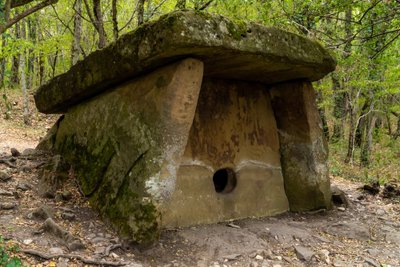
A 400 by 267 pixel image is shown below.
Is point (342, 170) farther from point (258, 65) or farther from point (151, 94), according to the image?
point (151, 94)

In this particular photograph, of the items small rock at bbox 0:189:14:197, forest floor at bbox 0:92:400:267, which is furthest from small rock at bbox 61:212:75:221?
small rock at bbox 0:189:14:197

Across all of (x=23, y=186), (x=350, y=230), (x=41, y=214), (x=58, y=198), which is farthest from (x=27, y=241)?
(x=350, y=230)

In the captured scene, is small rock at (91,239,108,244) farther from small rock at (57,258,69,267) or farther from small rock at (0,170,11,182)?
small rock at (0,170,11,182)

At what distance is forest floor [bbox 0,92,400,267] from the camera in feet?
10.9

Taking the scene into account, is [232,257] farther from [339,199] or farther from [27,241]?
[339,199]

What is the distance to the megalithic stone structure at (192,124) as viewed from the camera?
3.57 meters

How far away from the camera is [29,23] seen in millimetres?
16812

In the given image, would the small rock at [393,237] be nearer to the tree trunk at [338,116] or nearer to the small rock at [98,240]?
the small rock at [98,240]

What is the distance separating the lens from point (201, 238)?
395 centimetres

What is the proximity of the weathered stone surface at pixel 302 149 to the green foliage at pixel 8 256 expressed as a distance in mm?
3380

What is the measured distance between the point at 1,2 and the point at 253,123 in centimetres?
315

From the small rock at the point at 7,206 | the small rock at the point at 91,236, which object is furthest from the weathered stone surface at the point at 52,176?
the small rock at the point at 91,236

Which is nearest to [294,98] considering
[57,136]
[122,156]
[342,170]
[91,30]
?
[122,156]

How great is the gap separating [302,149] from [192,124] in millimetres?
1520
